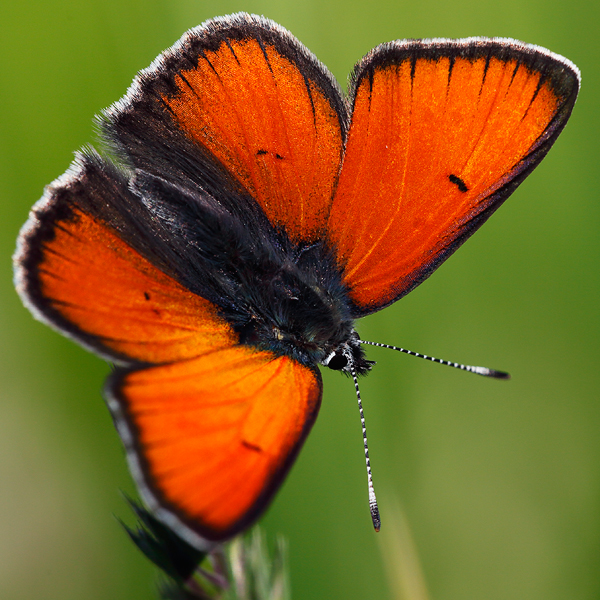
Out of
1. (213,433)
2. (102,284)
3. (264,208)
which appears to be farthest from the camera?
(264,208)

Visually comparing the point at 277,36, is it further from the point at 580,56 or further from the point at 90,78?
the point at 580,56

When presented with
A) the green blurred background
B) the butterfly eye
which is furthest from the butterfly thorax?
the green blurred background

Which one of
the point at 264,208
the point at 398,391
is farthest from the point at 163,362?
the point at 398,391

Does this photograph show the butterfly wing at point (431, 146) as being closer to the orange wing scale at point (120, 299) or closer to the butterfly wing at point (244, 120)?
the butterfly wing at point (244, 120)

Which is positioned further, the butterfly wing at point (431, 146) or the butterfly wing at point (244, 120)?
the butterfly wing at point (244, 120)

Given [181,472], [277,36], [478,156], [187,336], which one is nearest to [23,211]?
[187,336]

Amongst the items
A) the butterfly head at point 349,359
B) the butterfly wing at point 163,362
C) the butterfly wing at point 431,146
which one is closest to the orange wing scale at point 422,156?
the butterfly wing at point 431,146

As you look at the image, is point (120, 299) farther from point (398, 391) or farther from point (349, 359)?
point (398, 391)

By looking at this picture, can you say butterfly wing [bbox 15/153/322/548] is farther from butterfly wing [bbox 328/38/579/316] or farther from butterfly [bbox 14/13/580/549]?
butterfly wing [bbox 328/38/579/316]
